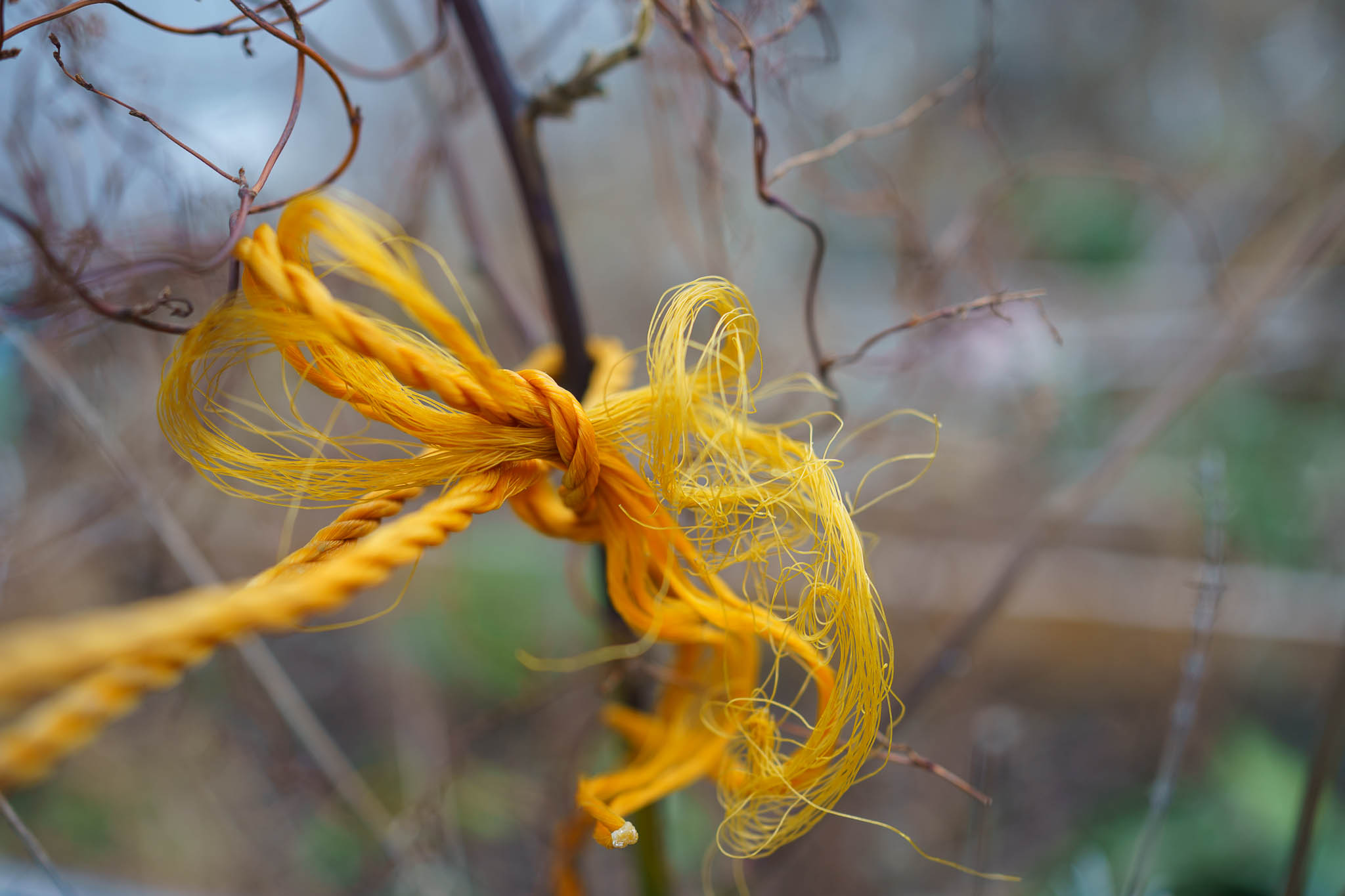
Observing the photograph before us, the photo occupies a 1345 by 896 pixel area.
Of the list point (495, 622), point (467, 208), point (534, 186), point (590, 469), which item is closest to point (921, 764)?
point (590, 469)

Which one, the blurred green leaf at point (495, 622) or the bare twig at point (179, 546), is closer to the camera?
the bare twig at point (179, 546)

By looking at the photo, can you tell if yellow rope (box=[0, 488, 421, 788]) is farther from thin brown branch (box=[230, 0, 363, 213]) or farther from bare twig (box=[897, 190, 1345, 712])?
bare twig (box=[897, 190, 1345, 712])

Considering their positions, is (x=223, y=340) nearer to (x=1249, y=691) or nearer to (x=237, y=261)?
(x=237, y=261)

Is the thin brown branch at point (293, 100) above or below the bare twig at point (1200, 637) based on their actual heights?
above

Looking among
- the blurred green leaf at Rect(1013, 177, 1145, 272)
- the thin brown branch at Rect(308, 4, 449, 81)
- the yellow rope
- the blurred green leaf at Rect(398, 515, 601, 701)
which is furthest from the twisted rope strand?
the blurred green leaf at Rect(1013, 177, 1145, 272)

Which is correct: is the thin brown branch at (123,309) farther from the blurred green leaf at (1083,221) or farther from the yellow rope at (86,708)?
the blurred green leaf at (1083,221)

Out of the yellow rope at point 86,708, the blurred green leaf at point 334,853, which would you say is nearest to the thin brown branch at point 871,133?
the yellow rope at point 86,708

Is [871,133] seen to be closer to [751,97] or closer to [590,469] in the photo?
[751,97]

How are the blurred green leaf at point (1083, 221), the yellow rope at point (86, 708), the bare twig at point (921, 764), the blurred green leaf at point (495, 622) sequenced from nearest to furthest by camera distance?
the yellow rope at point (86, 708) < the bare twig at point (921, 764) < the blurred green leaf at point (495, 622) < the blurred green leaf at point (1083, 221)

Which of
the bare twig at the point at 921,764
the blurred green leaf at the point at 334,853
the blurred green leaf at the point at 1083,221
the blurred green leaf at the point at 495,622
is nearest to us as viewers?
the bare twig at the point at 921,764
